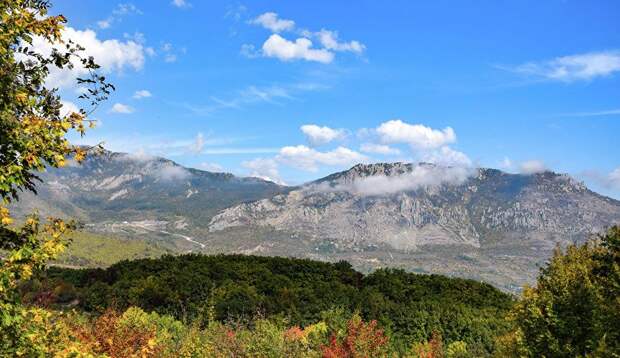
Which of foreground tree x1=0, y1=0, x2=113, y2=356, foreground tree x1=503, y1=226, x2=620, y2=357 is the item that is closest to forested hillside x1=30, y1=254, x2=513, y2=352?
foreground tree x1=503, y1=226, x2=620, y2=357

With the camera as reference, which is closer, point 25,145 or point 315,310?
point 25,145

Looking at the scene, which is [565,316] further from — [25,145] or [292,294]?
[292,294]

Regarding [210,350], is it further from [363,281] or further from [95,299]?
[363,281]

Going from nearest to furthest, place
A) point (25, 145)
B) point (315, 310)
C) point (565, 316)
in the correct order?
point (25, 145)
point (565, 316)
point (315, 310)

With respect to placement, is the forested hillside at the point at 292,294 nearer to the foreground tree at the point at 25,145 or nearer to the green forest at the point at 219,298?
the green forest at the point at 219,298

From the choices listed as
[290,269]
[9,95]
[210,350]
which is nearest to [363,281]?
[290,269]

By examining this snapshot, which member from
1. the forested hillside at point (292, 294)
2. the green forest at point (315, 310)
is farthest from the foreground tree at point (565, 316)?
the forested hillside at point (292, 294)

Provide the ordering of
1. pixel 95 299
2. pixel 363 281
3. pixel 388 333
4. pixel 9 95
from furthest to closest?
pixel 363 281 → pixel 95 299 → pixel 388 333 → pixel 9 95

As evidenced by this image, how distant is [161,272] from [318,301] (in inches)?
996

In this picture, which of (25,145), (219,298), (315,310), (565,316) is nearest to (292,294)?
(315,310)

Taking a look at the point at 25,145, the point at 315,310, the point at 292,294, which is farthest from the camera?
the point at 292,294

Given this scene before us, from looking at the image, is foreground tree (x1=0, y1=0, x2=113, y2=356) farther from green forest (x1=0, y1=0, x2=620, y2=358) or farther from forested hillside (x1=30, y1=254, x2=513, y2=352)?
forested hillside (x1=30, y1=254, x2=513, y2=352)

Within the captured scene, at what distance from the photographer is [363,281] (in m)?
77.4

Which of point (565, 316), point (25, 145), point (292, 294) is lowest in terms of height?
point (292, 294)
